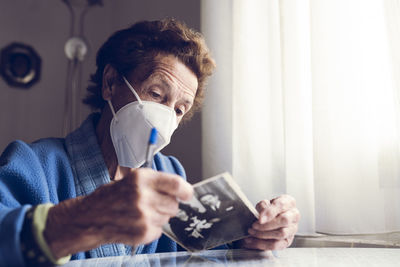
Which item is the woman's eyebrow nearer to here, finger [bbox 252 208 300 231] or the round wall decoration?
finger [bbox 252 208 300 231]

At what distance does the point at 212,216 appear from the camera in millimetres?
744

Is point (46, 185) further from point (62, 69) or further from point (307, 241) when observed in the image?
point (62, 69)

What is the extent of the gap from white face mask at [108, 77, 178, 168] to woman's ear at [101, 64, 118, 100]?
0.13 metres

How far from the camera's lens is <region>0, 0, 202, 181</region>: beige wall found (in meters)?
2.43

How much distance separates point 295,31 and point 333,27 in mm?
118

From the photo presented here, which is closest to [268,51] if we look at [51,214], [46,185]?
[46,185]

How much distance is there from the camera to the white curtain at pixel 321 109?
103cm

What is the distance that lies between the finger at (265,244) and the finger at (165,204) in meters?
0.38

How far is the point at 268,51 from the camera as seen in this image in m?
1.33

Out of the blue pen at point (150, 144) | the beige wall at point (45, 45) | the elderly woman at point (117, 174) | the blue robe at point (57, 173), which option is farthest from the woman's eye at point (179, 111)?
the beige wall at point (45, 45)

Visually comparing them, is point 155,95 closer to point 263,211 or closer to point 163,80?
point 163,80


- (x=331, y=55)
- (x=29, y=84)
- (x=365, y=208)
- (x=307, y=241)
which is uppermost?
(x=29, y=84)

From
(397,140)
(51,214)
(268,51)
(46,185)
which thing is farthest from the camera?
(268,51)

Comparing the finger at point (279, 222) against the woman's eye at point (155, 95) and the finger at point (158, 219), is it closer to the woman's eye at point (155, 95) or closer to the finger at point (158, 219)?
the finger at point (158, 219)
